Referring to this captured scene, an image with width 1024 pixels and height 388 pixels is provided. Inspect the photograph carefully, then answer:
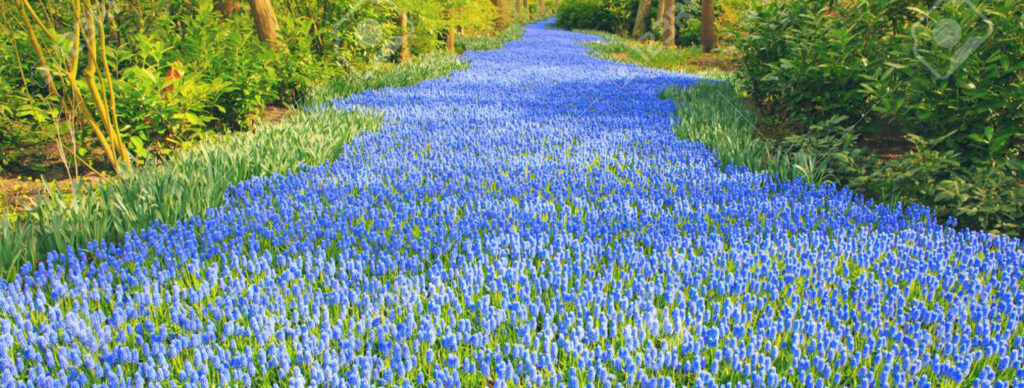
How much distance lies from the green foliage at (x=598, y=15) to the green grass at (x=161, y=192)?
84.8 feet

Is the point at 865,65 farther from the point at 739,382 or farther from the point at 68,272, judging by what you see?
the point at 68,272

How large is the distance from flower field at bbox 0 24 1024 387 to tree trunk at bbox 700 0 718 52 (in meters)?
12.1

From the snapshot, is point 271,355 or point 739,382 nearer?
point 739,382

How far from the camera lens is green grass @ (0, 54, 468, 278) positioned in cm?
290

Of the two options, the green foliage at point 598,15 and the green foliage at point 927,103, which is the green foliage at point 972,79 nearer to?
the green foliage at point 927,103

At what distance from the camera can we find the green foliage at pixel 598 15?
2930 cm

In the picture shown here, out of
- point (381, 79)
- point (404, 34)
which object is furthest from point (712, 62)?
point (381, 79)

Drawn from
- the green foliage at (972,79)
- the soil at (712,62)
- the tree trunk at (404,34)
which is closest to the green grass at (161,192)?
the green foliage at (972,79)

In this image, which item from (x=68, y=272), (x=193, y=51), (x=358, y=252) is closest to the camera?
(x=68, y=272)

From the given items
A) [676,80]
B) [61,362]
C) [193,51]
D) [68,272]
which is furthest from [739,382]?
[676,80]

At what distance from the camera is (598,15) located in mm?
32125

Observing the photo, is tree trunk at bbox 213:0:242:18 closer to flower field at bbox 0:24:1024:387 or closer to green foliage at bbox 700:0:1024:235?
flower field at bbox 0:24:1024:387

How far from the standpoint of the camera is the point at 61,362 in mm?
1945

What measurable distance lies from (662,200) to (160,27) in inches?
206
